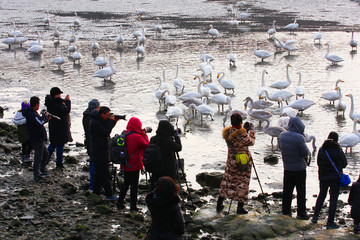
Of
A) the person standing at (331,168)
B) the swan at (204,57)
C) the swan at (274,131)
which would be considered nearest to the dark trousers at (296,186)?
the person standing at (331,168)

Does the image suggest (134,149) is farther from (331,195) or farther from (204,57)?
(204,57)

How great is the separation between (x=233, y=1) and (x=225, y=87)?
34.0m

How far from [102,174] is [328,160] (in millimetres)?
3738

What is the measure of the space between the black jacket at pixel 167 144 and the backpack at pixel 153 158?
0.06m

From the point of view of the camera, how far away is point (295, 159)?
7.54 meters

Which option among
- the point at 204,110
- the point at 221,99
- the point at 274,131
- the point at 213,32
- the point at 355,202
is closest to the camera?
the point at 355,202

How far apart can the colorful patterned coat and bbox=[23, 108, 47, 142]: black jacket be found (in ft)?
11.5

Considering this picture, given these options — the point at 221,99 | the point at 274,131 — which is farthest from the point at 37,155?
the point at 221,99

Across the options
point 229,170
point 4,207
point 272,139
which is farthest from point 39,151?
point 272,139

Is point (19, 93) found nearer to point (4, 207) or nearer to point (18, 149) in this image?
point (18, 149)

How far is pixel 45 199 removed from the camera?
812 cm

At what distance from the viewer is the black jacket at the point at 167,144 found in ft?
23.9

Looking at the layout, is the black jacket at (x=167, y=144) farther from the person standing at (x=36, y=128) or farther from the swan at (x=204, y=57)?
the swan at (x=204, y=57)

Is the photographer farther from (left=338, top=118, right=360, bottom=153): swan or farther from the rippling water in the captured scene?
(left=338, top=118, right=360, bottom=153): swan
